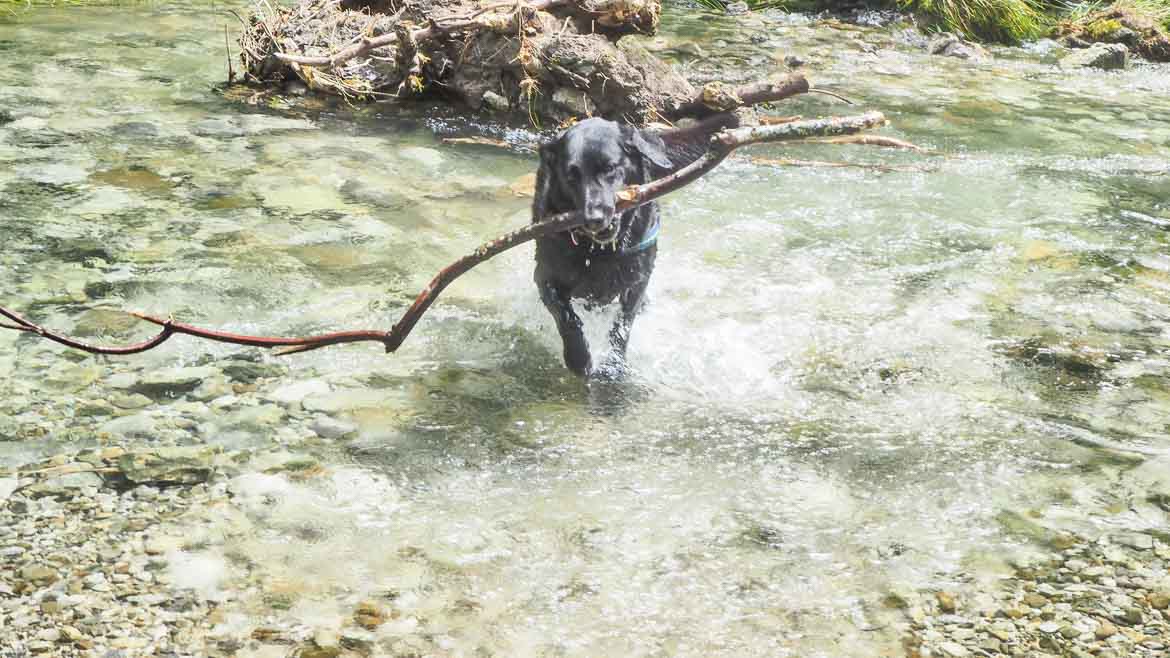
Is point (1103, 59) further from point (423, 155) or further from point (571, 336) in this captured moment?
point (571, 336)

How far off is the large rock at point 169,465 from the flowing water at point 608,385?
0.10 meters

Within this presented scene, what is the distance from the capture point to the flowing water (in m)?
3.08

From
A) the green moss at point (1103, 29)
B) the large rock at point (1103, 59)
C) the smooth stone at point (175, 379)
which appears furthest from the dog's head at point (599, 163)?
the green moss at point (1103, 29)

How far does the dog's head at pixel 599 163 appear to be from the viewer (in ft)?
13.3

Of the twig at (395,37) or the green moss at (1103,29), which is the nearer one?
the twig at (395,37)

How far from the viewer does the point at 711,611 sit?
2947mm

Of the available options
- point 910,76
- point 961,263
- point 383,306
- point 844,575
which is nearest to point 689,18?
point 910,76

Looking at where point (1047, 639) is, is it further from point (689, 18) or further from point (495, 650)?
point (689, 18)

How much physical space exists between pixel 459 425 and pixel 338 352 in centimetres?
83

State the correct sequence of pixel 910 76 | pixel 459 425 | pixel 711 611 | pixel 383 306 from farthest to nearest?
pixel 910 76 < pixel 383 306 < pixel 459 425 < pixel 711 611

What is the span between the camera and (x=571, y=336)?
14.6 feet

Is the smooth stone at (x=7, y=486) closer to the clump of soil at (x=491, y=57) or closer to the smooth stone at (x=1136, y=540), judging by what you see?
the smooth stone at (x=1136, y=540)

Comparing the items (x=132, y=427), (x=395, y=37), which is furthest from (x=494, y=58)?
(x=132, y=427)

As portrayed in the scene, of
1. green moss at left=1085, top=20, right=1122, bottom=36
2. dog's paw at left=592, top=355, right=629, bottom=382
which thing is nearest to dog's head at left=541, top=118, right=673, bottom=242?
dog's paw at left=592, top=355, right=629, bottom=382
